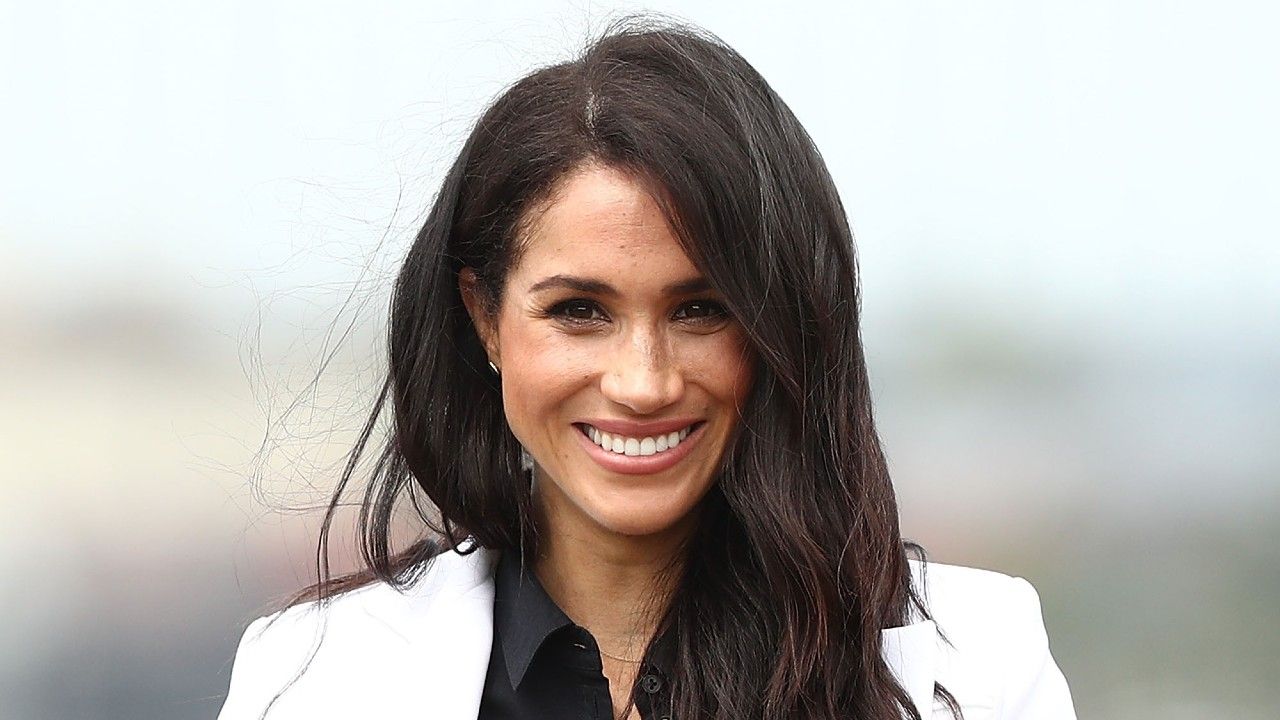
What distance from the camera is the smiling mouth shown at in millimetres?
1940

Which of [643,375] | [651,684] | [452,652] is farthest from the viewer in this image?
[452,652]

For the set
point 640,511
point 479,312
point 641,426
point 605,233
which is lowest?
point 640,511

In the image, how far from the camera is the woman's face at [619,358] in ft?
6.18

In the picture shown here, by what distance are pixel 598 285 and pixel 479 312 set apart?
Answer: 32 cm

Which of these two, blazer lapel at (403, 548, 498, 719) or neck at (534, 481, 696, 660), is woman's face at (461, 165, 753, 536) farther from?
blazer lapel at (403, 548, 498, 719)

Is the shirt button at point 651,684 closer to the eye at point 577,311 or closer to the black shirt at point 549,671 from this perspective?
the black shirt at point 549,671

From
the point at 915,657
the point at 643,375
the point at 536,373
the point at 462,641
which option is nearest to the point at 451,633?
the point at 462,641

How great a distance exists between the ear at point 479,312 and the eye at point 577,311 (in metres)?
0.18

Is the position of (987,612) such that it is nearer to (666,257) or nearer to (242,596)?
(666,257)

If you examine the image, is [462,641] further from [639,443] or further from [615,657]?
[639,443]

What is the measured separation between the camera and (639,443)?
1939 millimetres

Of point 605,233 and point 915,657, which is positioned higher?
point 605,233

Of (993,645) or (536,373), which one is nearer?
(536,373)

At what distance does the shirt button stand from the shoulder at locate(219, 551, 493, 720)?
0.29 meters
